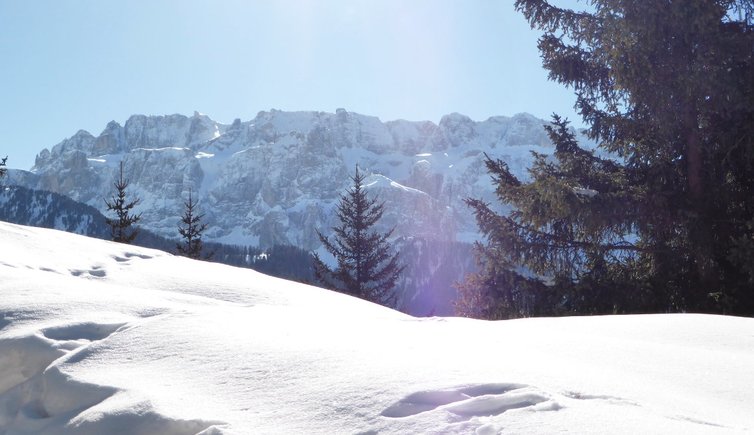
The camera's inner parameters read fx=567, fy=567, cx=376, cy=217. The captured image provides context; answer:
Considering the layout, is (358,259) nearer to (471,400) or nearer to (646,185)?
(646,185)

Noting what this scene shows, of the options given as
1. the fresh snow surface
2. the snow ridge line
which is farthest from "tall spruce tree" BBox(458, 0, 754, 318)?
the snow ridge line

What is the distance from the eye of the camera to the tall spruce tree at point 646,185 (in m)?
9.35

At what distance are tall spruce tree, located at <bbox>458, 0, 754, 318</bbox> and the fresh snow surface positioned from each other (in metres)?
5.05

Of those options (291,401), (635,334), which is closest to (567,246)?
(635,334)

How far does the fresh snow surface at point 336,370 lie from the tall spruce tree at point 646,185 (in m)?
5.05

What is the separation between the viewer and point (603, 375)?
9.32 feet

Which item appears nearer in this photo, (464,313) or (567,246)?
(567,246)

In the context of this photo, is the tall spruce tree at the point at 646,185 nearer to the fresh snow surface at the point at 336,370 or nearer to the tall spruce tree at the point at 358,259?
the fresh snow surface at the point at 336,370

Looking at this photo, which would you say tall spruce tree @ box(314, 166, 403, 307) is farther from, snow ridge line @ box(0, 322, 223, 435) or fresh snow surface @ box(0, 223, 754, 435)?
snow ridge line @ box(0, 322, 223, 435)

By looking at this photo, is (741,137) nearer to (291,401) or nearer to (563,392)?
(563,392)

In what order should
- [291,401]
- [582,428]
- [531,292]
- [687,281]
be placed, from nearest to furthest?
[582,428] < [291,401] < [687,281] < [531,292]

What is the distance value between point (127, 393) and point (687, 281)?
1008 centimetres

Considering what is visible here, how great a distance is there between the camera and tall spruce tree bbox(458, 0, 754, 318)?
9.35m

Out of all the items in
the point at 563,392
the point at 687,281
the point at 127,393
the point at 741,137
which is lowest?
the point at 127,393
